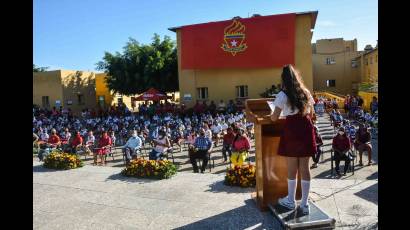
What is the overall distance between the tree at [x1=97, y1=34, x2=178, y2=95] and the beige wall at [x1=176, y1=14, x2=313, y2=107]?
3.14 m

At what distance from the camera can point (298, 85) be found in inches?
158

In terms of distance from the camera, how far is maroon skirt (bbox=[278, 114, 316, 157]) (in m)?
4.10

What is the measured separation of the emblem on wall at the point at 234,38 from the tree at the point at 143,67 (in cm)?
681

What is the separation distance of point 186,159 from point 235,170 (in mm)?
7408

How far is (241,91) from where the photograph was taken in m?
26.9

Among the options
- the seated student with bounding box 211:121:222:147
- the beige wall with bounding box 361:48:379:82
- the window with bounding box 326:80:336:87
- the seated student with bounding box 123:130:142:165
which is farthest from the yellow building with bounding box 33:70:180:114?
the seated student with bounding box 123:130:142:165

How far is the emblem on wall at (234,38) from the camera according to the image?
2525cm

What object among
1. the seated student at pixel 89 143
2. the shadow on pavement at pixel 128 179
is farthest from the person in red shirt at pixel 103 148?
the shadow on pavement at pixel 128 179

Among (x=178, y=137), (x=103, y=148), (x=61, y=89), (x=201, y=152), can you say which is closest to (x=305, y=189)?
(x=201, y=152)

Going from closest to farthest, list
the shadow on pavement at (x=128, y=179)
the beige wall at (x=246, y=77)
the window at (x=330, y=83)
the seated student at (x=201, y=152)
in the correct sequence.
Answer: the shadow on pavement at (x=128, y=179), the seated student at (x=201, y=152), the beige wall at (x=246, y=77), the window at (x=330, y=83)

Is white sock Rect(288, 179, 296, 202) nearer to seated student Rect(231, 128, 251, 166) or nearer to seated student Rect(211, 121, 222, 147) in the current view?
seated student Rect(231, 128, 251, 166)

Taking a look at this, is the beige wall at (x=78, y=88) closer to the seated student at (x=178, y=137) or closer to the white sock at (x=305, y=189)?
the seated student at (x=178, y=137)

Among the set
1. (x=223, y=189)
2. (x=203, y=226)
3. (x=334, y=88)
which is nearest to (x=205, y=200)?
(x=223, y=189)
